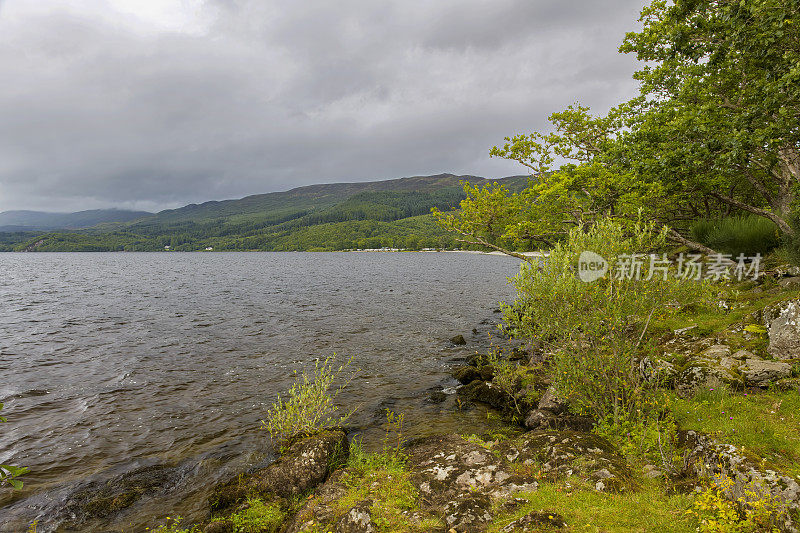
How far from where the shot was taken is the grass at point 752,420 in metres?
7.82

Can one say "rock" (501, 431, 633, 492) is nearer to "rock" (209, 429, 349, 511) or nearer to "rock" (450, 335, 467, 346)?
"rock" (209, 429, 349, 511)

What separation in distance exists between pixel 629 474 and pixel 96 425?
19377 mm

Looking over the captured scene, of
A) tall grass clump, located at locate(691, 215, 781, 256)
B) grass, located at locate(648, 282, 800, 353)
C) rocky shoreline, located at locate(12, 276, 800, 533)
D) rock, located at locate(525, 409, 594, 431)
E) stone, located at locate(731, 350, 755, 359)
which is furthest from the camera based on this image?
tall grass clump, located at locate(691, 215, 781, 256)

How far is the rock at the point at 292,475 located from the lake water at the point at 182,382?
3.22ft

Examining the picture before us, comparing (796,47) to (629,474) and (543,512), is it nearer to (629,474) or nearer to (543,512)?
(629,474)

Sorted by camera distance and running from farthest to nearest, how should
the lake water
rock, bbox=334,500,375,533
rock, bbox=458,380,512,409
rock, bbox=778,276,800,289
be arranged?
rock, bbox=458,380,512,409 < rock, bbox=778,276,800,289 < the lake water < rock, bbox=334,500,375,533

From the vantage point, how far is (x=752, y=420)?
29.9 feet

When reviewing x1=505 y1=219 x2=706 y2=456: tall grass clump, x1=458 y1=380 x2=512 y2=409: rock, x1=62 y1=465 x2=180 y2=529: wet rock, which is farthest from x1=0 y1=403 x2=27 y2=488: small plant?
x1=458 y1=380 x2=512 y2=409: rock

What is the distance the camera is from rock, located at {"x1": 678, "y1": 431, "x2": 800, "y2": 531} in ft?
20.7

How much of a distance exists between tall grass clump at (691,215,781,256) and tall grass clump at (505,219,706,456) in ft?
56.2

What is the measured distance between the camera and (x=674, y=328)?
54.8 feet

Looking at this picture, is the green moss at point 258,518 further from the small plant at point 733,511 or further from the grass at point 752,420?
the grass at point 752,420

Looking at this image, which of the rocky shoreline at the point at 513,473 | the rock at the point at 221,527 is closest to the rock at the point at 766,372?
the rocky shoreline at the point at 513,473

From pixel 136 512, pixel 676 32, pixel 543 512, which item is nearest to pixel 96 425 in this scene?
pixel 136 512
